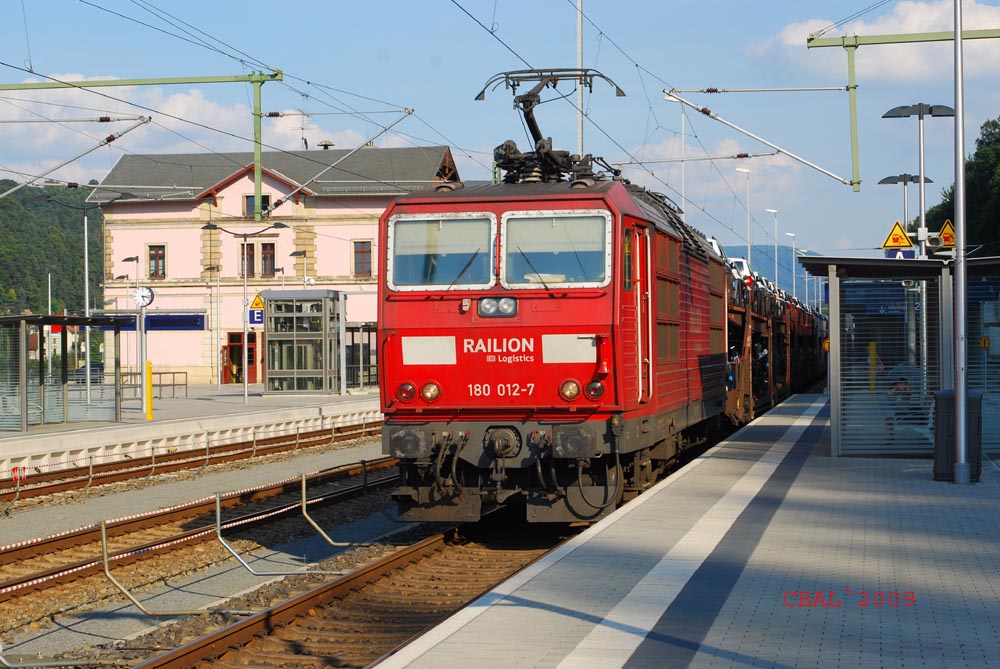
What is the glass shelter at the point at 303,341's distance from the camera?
1561 inches

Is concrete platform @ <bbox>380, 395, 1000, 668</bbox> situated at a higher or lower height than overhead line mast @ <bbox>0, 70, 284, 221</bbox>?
lower

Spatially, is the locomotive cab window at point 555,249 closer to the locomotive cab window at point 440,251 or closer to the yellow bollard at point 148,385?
the locomotive cab window at point 440,251

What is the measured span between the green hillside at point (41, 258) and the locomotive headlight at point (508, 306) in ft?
270

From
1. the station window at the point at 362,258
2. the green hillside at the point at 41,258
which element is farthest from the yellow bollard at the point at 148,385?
the green hillside at the point at 41,258

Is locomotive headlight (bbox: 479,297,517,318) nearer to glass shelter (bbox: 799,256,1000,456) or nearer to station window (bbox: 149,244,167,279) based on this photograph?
glass shelter (bbox: 799,256,1000,456)

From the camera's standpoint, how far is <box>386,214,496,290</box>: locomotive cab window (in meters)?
12.4

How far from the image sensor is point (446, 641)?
750cm

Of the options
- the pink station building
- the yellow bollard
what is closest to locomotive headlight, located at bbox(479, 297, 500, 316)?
the yellow bollard

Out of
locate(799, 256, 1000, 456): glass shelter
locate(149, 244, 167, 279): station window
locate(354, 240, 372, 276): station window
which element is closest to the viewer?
locate(799, 256, 1000, 456): glass shelter

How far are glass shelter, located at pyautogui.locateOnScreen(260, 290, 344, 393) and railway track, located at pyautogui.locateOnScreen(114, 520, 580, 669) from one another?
26401mm

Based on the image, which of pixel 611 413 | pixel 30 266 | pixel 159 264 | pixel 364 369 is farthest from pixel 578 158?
pixel 30 266

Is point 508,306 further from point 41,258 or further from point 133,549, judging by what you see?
point 41,258

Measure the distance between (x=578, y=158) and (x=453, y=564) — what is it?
530cm

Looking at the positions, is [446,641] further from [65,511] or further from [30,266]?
[30,266]
